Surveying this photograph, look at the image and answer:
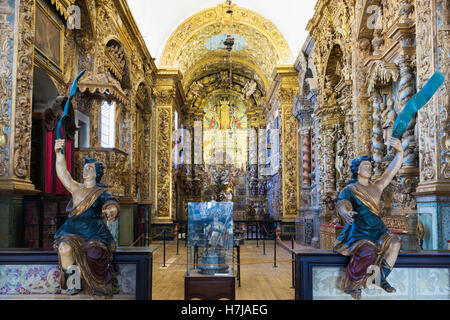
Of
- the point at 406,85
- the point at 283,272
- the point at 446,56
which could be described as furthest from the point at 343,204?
the point at 283,272

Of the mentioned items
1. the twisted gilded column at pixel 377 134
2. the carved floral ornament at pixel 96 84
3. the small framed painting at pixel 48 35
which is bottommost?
the twisted gilded column at pixel 377 134

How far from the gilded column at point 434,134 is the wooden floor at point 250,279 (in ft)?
8.26

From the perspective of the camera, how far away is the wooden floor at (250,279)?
7.19 metres

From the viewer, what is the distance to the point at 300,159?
57.9ft

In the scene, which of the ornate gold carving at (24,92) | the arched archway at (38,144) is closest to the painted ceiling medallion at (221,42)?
the arched archway at (38,144)

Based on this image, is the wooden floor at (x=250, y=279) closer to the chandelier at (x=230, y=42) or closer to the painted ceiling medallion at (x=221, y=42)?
the chandelier at (x=230, y=42)

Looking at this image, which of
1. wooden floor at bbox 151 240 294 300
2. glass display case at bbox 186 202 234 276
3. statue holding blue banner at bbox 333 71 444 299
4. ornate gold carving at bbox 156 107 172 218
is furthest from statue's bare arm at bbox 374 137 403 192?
ornate gold carving at bbox 156 107 172 218

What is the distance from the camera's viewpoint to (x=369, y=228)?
426 cm

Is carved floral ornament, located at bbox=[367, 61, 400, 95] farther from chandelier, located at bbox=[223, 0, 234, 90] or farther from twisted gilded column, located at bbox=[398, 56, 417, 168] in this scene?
chandelier, located at bbox=[223, 0, 234, 90]

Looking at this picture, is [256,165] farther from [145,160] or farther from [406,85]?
[406,85]

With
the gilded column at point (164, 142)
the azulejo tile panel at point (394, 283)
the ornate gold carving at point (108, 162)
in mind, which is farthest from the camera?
the gilded column at point (164, 142)

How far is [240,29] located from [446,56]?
15.6 meters

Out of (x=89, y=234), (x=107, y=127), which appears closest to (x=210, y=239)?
(x=89, y=234)

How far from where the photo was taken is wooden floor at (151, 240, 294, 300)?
719 cm
